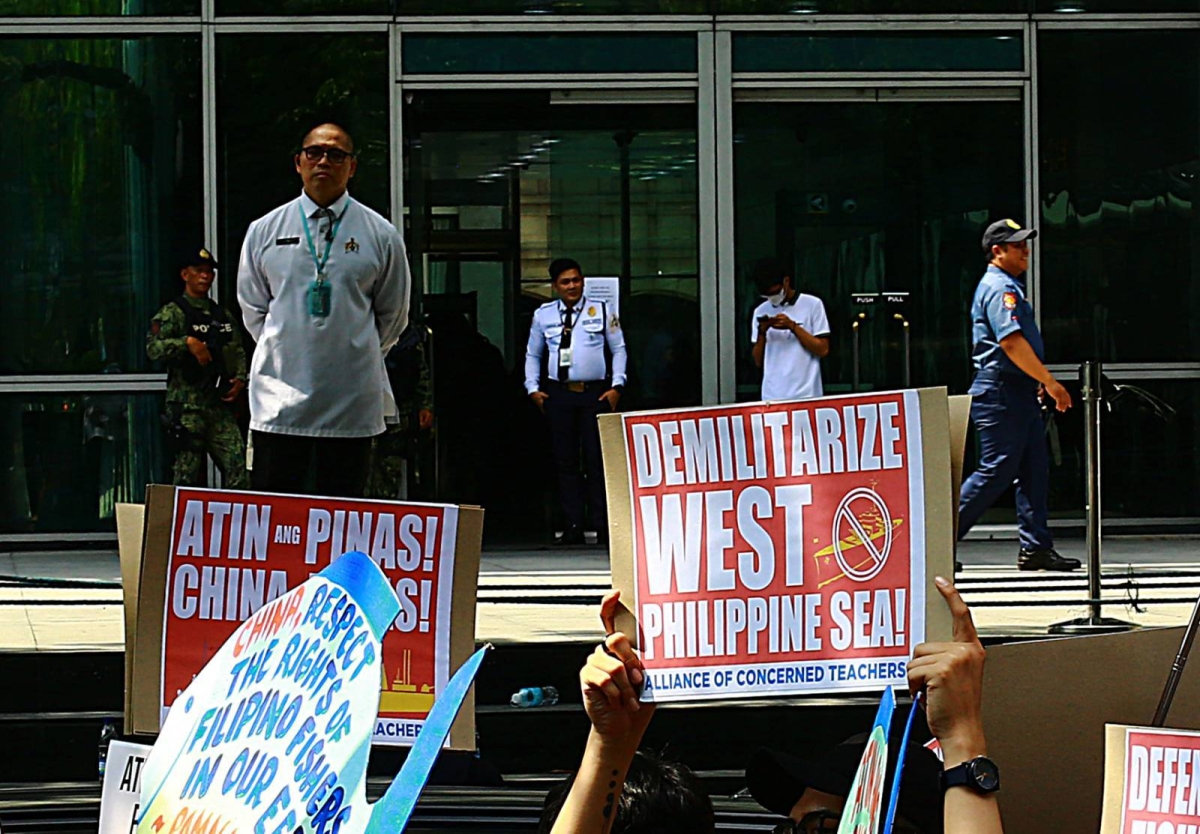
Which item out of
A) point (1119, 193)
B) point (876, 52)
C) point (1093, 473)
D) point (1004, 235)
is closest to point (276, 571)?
point (1093, 473)

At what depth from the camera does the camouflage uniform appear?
10.6m

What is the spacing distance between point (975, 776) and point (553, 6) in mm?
10123

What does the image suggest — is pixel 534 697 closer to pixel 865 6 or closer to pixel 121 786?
pixel 121 786

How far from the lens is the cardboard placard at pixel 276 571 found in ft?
10.2

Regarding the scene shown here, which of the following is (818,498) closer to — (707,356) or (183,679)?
(183,679)

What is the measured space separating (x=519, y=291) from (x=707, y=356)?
4.04 ft

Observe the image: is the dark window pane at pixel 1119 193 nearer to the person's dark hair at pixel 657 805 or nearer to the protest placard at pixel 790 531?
the protest placard at pixel 790 531

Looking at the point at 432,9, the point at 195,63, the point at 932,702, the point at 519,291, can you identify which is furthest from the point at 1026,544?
the point at 932,702

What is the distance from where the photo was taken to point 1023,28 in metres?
12.1

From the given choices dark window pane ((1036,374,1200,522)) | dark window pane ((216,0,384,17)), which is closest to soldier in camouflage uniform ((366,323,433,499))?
dark window pane ((216,0,384,17))

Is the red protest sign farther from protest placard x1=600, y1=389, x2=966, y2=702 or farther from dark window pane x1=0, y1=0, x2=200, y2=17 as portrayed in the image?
dark window pane x1=0, y1=0, x2=200, y2=17

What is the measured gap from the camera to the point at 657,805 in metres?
2.46

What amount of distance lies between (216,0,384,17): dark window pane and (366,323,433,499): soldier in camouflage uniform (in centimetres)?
197

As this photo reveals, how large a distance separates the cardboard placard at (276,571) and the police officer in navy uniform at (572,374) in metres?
8.20
